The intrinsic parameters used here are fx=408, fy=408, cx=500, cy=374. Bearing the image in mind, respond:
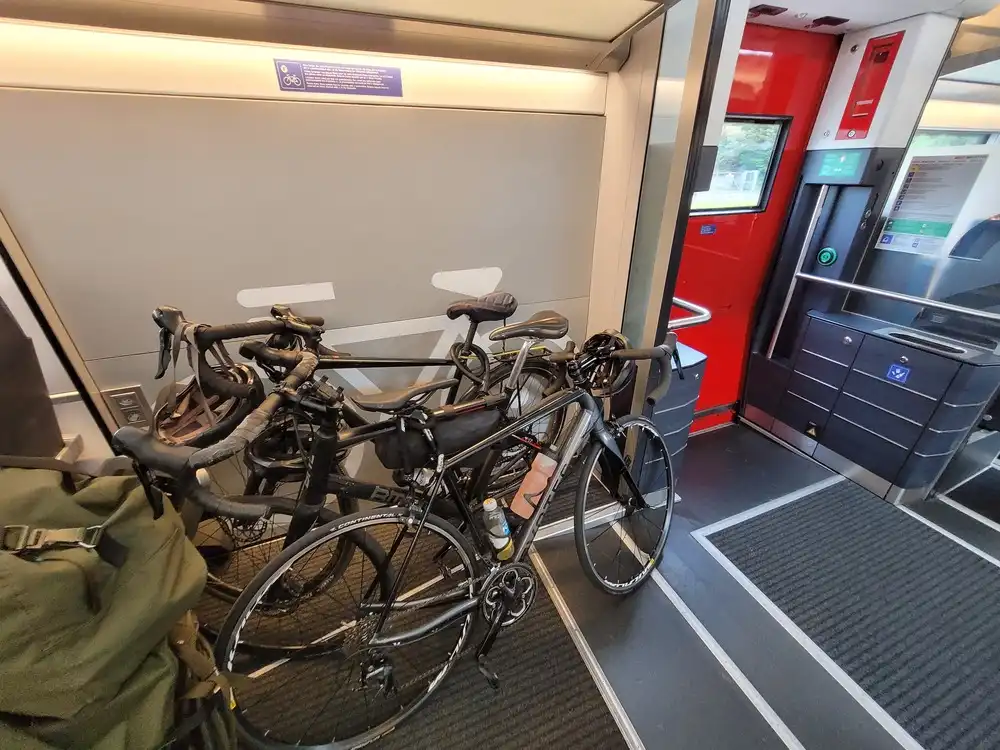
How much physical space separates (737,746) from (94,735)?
1.82 m

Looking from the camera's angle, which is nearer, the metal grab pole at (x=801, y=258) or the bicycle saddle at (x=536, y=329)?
the bicycle saddle at (x=536, y=329)

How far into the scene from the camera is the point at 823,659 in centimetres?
165

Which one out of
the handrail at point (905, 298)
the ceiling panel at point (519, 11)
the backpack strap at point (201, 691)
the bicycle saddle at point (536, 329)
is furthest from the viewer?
the handrail at point (905, 298)

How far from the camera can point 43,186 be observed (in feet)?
4.32

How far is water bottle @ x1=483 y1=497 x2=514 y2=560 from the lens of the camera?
1.45 meters

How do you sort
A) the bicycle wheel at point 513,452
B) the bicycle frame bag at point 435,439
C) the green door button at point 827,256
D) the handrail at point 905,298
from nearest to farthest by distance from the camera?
the bicycle frame bag at point 435,439, the bicycle wheel at point 513,452, the handrail at point 905,298, the green door button at point 827,256

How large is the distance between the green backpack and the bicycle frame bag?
1.69 ft

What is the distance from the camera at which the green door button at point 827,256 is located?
260 cm

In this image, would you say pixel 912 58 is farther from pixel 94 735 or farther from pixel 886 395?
pixel 94 735

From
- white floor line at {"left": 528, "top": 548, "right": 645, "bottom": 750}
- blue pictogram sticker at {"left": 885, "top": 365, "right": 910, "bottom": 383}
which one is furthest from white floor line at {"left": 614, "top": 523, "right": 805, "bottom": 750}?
blue pictogram sticker at {"left": 885, "top": 365, "right": 910, "bottom": 383}

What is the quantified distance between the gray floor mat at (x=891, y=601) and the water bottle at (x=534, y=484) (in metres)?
1.27

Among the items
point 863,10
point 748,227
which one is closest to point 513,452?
point 748,227

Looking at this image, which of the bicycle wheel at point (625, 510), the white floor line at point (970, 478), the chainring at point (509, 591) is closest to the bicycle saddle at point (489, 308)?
the bicycle wheel at point (625, 510)

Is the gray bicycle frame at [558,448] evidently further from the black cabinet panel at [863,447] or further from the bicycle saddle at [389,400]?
the black cabinet panel at [863,447]
